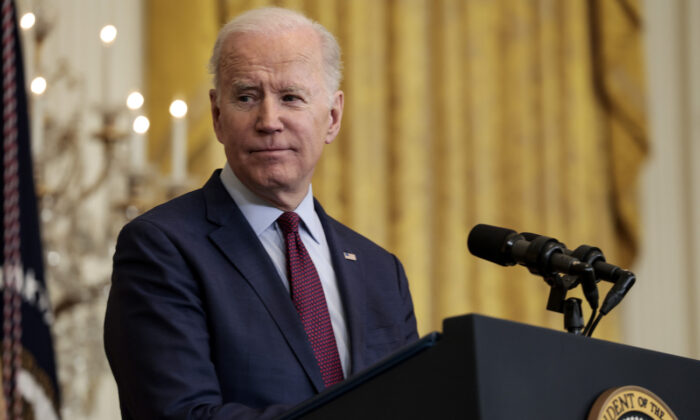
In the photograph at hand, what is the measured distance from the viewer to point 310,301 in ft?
7.01

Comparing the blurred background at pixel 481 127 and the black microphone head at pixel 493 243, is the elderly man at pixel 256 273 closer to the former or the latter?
the black microphone head at pixel 493 243

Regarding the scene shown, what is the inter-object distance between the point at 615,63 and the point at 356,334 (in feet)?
16.3

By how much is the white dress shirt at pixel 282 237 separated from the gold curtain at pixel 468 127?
9.91ft

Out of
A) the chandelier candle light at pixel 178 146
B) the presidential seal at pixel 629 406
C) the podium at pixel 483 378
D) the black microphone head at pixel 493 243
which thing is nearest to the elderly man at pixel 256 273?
the podium at pixel 483 378

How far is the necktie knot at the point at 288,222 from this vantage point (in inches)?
89.1

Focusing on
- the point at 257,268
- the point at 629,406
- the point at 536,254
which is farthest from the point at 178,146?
the point at 629,406

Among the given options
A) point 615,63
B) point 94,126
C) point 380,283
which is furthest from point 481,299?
point 380,283

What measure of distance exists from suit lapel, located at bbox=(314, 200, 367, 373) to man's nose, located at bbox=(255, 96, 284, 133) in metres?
0.33

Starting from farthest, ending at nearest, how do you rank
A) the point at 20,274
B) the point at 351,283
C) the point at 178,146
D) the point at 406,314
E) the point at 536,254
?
the point at 178,146
the point at 20,274
the point at 406,314
the point at 351,283
the point at 536,254

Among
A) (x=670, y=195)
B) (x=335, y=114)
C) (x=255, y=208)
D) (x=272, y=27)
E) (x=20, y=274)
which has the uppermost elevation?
→ (x=272, y=27)

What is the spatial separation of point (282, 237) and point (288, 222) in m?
0.04

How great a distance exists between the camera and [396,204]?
594cm

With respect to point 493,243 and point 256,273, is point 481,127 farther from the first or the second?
point 493,243

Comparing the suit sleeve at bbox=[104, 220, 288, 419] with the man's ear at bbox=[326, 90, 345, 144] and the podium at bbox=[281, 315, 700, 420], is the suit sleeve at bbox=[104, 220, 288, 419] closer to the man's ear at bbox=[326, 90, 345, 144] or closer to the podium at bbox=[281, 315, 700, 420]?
the podium at bbox=[281, 315, 700, 420]
